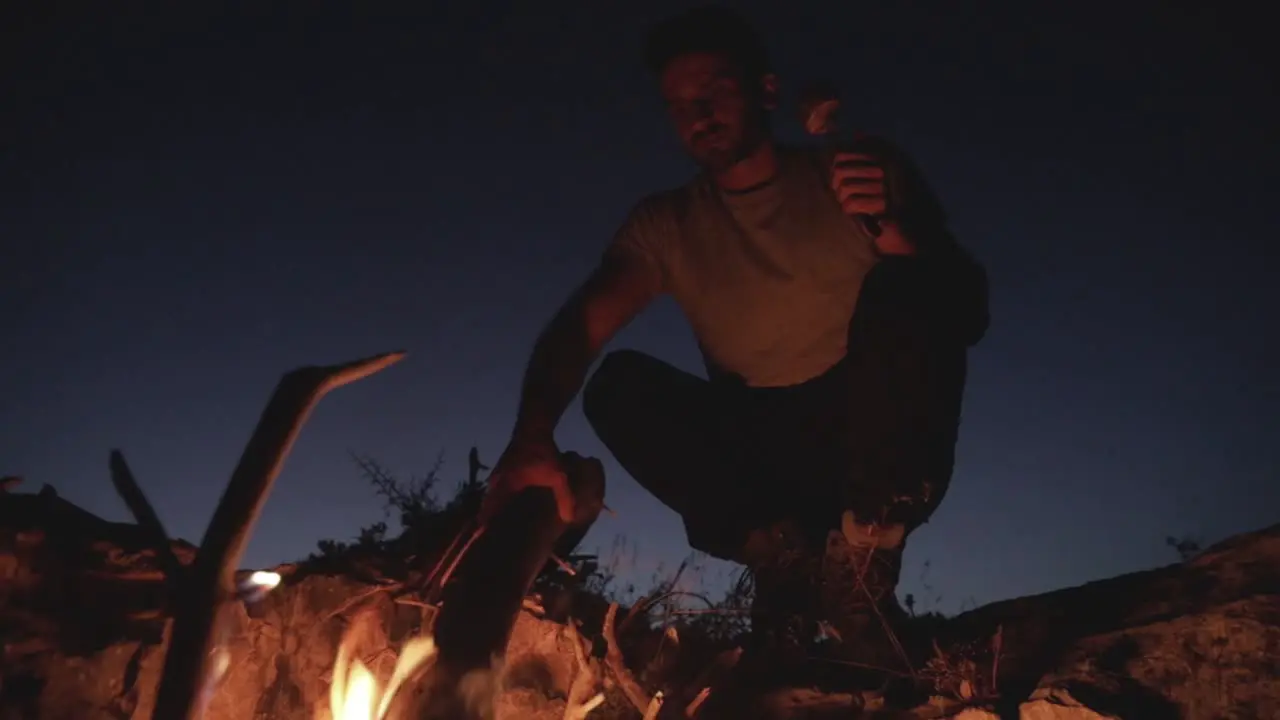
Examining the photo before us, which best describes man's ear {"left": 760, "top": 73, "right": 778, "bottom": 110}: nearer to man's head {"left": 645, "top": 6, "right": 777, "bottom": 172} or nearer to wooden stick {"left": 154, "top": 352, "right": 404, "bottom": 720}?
man's head {"left": 645, "top": 6, "right": 777, "bottom": 172}

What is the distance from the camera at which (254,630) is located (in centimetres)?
223

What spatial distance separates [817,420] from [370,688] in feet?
6.85

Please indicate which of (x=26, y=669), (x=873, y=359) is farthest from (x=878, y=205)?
(x=26, y=669)

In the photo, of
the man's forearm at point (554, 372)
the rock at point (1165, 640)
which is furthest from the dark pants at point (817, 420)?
the rock at point (1165, 640)

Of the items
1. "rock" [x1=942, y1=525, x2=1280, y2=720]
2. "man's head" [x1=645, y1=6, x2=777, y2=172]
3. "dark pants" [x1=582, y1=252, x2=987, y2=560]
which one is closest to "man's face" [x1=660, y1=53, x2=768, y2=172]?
"man's head" [x1=645, y1=6, x2=777, y2=172]

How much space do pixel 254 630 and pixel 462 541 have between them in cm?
61

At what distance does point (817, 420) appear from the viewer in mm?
3508

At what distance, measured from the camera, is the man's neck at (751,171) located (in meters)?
3.63

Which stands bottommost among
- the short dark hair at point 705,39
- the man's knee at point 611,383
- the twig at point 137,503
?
the man's knee at point 611,383

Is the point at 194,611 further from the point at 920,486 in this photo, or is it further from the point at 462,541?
the point at 920,486

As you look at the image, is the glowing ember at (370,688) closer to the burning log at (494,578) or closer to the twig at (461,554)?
the burning log at (494,578)

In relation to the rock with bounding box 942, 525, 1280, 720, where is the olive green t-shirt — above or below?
above

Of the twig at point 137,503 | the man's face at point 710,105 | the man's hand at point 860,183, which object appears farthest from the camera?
the man's face at point 710,105

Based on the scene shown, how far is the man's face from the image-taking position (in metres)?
3.43
